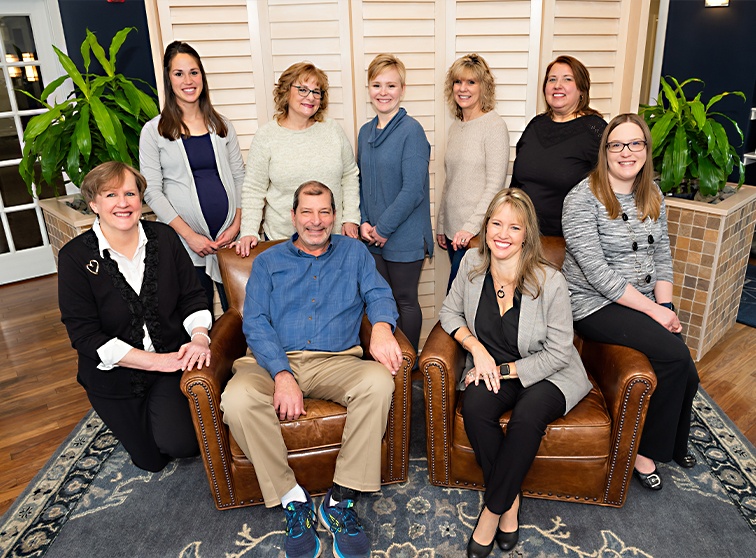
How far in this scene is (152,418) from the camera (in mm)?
2434

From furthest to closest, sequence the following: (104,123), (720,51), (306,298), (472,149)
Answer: (720,51) < (104,123) < (472,149) < (306,298)

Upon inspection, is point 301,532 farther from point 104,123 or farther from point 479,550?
point 104,123

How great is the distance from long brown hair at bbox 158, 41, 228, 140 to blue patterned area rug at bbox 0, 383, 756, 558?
1.47 m

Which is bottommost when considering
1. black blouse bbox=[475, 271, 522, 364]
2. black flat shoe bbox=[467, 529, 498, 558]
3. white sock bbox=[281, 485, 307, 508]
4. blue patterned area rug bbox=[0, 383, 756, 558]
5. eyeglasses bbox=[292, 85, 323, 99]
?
blue patterned area rug bbox=[0, 383, 756, 558]

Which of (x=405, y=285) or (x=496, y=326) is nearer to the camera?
(x=496, y=326)

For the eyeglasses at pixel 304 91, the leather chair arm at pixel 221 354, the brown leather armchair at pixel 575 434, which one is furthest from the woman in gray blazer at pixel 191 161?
the brown leather armchair at pixel 575 434

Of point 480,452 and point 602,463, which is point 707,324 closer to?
point 602,463

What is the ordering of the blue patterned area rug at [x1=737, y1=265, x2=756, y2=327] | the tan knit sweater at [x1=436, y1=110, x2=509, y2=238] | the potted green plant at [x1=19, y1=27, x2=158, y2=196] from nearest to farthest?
the tan knit sweater at [x1=436, y1=110, x2=509, y2=238]
the potted green plant at [x1=19, y1=27, x2=158, y2=196]
the blue patterned area rug at [x1=737, y1=265, x2=756, y2=327]

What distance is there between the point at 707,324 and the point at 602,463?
62.2 inches

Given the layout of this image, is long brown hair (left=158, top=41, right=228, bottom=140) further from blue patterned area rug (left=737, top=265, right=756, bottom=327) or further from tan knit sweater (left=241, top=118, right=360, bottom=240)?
blue patterned area rug (left=737, top=265, right=756, bottom=327)

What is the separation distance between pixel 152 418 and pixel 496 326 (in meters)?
1.42

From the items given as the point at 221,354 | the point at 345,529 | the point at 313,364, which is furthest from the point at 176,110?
the point at 345,529

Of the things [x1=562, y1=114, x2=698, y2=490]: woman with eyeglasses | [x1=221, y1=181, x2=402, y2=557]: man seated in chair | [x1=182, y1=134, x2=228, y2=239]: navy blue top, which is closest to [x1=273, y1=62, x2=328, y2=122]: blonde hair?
[x1=182, y1=134, x2=228, y2=239]: navy blue top

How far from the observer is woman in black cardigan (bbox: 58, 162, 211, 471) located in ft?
7.36
